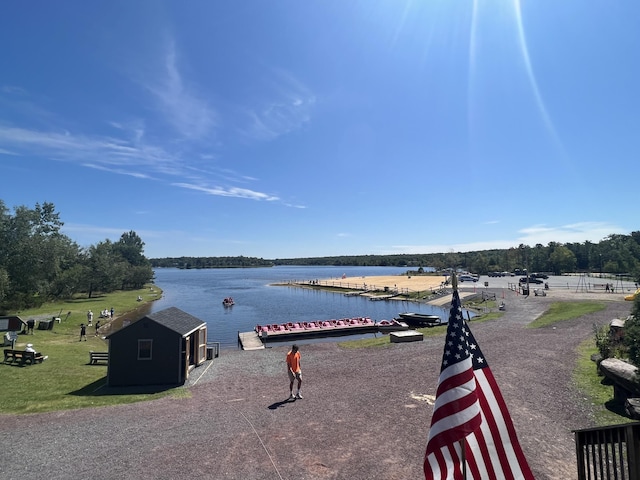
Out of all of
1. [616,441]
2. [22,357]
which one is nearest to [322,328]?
[22,357]

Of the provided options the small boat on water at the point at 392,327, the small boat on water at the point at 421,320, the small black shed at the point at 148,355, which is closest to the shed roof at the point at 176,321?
the small black shed at the point at 148,355

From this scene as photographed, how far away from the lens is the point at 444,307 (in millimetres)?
62594

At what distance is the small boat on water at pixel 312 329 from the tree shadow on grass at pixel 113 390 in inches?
760

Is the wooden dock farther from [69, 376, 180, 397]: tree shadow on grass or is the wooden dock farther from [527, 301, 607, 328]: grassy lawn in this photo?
[527, 301, 607, 328]: grassy lawn

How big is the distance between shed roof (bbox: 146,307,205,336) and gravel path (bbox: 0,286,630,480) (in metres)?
2.71

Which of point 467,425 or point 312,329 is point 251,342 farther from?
point 467,425

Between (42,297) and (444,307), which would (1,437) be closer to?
(42,297)

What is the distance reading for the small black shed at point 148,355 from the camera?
19203 mm

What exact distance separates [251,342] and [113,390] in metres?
17.1

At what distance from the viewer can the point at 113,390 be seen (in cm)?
1850

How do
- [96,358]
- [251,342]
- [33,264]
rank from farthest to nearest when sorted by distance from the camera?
1. [33,264]
2. [251,342]
3. [96,358]

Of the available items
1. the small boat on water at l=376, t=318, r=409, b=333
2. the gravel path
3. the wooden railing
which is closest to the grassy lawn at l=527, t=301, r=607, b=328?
the gravel path

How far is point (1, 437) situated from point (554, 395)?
20.0 metres

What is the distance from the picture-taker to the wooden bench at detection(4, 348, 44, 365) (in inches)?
872
